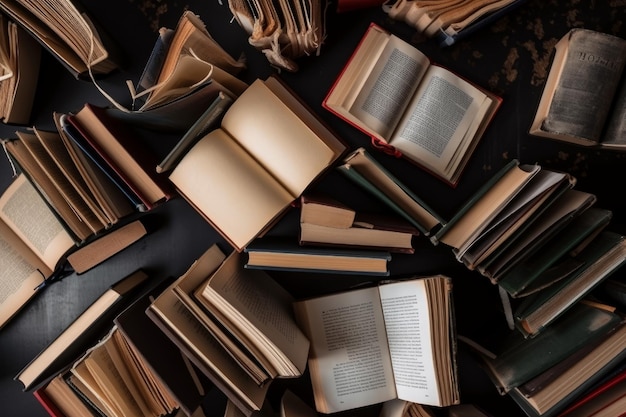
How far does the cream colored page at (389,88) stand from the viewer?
1.18m

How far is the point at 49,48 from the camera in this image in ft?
3.73

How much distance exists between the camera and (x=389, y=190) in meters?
1.16

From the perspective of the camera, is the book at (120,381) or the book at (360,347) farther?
the book at (360,347)

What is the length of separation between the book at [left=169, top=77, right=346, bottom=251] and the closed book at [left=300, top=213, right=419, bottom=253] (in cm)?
9

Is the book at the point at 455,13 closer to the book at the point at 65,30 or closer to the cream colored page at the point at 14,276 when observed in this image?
the book at the point at 65,30

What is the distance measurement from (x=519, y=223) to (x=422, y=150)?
0.96 ft

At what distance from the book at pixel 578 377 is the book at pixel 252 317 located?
53cm

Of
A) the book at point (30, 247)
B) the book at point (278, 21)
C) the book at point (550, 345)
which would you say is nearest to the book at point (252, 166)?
the book at point (278, 21)

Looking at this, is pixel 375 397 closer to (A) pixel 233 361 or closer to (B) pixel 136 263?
(A) pixel 233 361

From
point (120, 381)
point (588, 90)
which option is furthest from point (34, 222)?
point (588, 90)

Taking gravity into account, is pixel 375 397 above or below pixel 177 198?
below

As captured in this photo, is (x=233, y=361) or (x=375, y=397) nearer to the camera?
(x=233, y=361)

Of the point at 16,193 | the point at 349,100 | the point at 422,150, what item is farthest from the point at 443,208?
the point at 16,193

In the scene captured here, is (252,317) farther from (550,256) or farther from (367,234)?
(550,256)
